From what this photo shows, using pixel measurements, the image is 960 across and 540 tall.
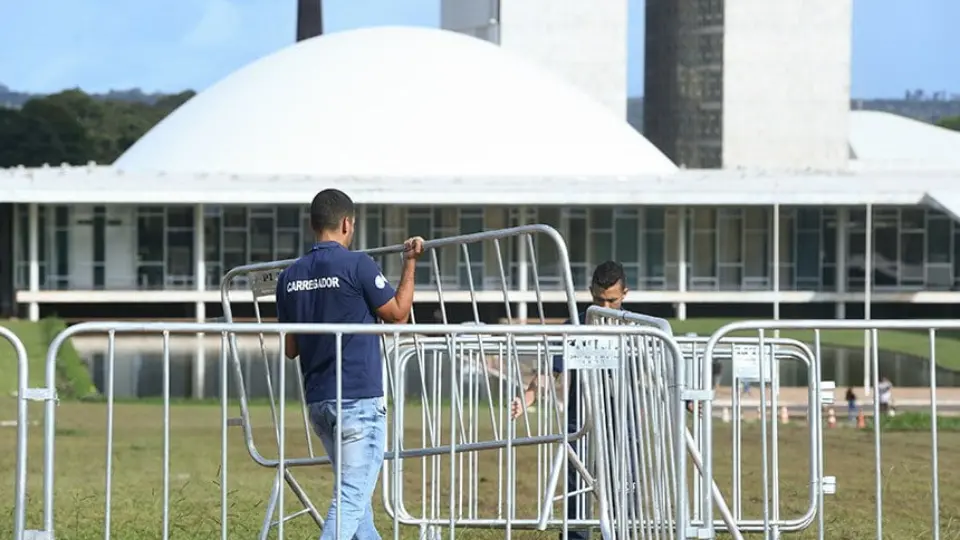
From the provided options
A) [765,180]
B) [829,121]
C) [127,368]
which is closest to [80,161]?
[829,121]

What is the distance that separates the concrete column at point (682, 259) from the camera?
46.5 metres

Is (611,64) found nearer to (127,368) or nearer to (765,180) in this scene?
(765,180)

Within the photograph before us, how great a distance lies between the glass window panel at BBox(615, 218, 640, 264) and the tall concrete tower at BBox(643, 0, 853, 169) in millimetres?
20224

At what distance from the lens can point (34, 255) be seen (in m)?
45.1

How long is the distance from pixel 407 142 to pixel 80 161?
4156cm

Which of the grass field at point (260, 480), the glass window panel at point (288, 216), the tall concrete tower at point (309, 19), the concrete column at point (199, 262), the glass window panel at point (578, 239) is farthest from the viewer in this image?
the tall concrete tower at point (309, 19)

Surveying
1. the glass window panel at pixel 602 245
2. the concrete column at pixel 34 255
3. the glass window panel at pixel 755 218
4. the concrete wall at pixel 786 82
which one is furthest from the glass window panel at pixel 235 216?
the concrete wall at pixel 786 82

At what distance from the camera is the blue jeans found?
21.9 feet

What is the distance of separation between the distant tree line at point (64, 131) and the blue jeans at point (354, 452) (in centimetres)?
8182

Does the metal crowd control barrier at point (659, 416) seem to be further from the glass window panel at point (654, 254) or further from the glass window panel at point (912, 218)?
the glass window panel at point (912, 218)

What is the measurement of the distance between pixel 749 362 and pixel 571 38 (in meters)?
60.2

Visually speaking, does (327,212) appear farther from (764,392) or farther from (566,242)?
(566,242)

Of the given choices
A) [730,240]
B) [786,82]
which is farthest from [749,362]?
[786,82]

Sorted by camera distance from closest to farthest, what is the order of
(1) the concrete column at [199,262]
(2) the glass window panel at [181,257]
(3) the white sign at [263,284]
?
(3) the white sign at [263,284] → (1) the concrete column at [199,262] → (2) the glass window panel at [181,257]
